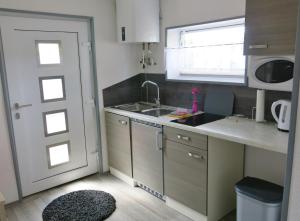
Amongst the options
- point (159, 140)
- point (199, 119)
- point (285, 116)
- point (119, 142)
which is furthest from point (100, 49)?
point (285, 116)

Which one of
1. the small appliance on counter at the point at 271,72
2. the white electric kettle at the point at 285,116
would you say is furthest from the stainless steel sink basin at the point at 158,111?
the white electric kettle at the point at 285,116

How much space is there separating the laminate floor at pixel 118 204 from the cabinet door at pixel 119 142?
0.22 meters

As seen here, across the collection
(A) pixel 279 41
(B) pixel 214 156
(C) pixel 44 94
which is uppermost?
(A) pixel 279 41

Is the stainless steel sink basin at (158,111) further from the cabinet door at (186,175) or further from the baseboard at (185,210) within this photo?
the baseboard at (185,210)

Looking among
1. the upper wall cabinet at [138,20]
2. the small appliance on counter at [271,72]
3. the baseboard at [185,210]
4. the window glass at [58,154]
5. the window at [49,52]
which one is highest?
the upper wall cabinet at [138,20]

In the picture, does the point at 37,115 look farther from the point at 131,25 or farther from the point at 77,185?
the point at 131,25

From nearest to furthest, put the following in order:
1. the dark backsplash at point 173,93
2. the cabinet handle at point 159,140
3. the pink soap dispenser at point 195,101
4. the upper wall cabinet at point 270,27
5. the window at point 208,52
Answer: the upper wall cabinet at point 270,27, the dark backsplash at point 173,93, the cabinet handle at point 159,140, the window at point 208,52, the pink soap dispenser at point 195,101

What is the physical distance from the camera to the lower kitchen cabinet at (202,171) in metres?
2.17

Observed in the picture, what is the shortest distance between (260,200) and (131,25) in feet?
7.35

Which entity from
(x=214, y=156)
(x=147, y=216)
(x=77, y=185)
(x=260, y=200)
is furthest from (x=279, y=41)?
(x=77, y=185)

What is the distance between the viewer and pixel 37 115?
281 centimetres

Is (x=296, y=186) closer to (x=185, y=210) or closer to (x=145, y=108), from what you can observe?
(x=185, y=210)

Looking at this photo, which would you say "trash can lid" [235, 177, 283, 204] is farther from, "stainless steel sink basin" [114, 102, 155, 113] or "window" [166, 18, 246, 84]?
"stainless steel sink basin" [114, 102, 155, 113]

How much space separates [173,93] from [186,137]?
1.01 metres
